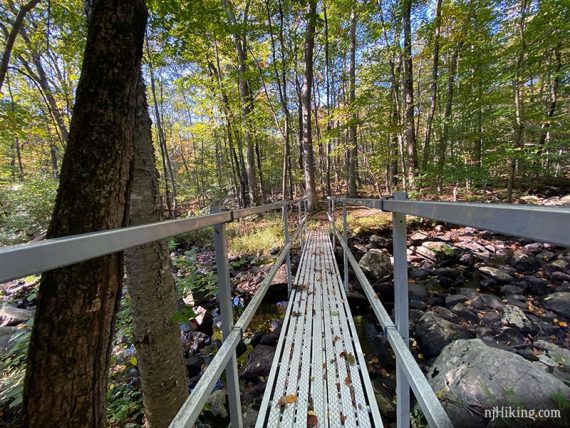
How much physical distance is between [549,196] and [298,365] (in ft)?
40.8

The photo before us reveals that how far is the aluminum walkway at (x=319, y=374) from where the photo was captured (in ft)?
5.53

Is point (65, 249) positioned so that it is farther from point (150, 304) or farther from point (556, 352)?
point (556, 352)

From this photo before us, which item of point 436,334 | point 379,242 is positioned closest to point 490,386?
point 436,334

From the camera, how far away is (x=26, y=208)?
11469 millimetres

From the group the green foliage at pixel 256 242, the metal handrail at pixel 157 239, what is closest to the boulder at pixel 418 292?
the green foliage at pixel 256 242

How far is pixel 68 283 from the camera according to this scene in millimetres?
999

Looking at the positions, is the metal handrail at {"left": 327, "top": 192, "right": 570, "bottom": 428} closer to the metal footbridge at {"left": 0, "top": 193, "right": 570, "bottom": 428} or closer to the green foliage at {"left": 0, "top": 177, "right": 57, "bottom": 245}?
the metal footbridge at {"left": 0, "top": 193, "right": 570, "bottom": 428}

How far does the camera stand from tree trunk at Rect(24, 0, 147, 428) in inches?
37.4

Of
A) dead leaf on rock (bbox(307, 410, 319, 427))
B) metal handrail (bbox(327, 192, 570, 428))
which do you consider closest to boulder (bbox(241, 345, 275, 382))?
dead leaf on rock (bbox(307, 410, 319, 427))

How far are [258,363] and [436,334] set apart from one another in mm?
2137

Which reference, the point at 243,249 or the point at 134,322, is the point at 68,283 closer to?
the point at 134,322

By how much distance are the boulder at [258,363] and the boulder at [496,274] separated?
463 centimetres

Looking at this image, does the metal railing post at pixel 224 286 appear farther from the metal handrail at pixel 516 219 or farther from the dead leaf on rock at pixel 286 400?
the metal handrail at pixel 516 219

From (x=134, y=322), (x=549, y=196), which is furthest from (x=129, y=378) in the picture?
(x=549, y=196)
